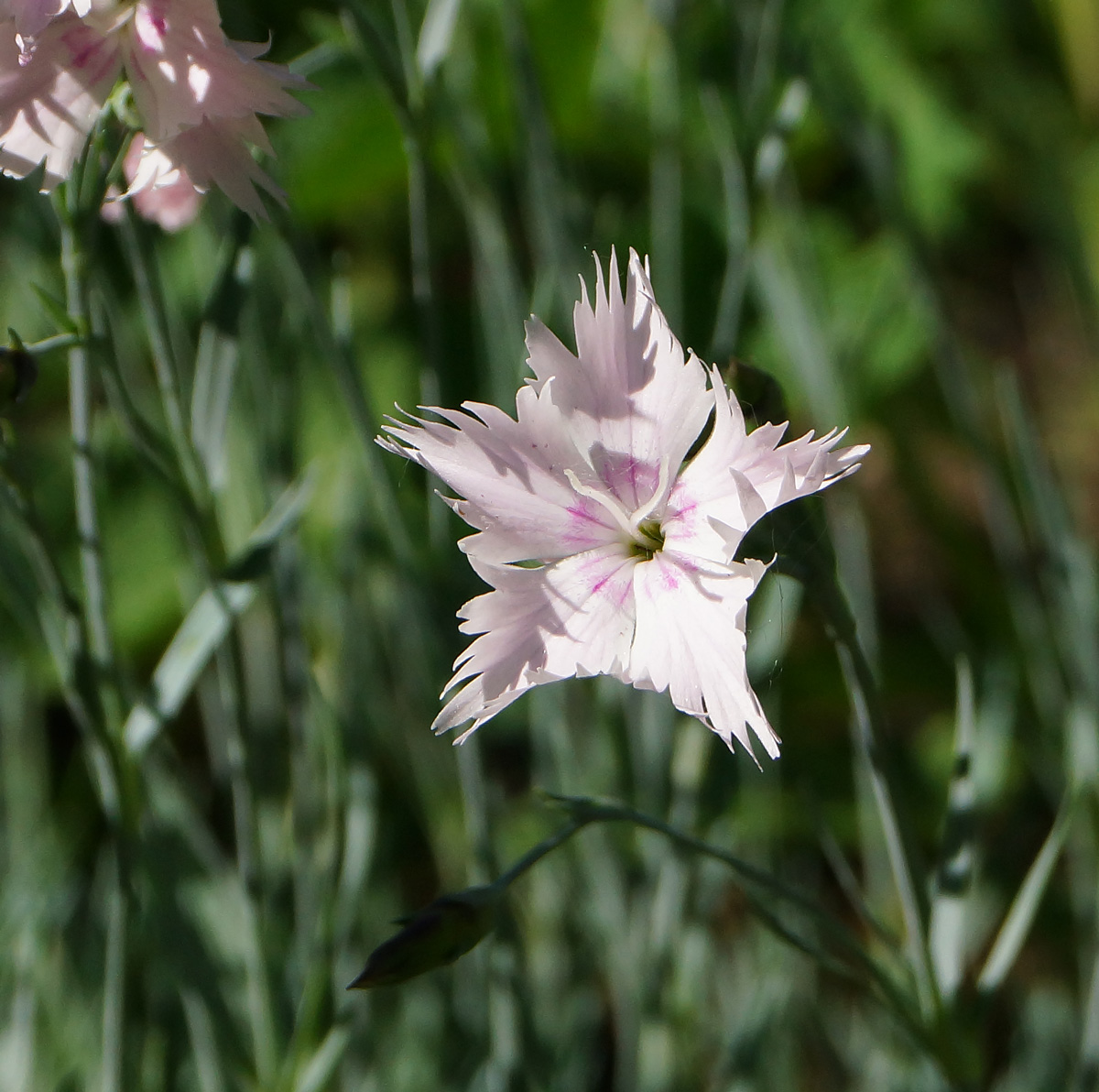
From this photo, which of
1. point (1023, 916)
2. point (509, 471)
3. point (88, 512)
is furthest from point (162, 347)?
point (1023, 916)

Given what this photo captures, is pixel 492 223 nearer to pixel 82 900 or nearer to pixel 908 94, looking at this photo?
pixel 82 900

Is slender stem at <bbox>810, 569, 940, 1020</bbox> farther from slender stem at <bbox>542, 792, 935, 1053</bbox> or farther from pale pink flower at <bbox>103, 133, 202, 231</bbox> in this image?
pale pink flower at <bbox>103, 133, 202, 231</bbox>

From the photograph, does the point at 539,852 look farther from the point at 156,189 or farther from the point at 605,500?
the point at 156,189

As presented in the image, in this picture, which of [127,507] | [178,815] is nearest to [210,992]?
[178,815]

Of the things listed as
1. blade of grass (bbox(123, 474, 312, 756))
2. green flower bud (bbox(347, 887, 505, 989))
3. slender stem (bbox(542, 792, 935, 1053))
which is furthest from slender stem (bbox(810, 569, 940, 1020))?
blade of grass (bbox(123, 474, 312, 756))

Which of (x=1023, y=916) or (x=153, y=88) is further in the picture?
(x=1023, y=916)

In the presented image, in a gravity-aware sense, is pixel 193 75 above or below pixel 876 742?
above
